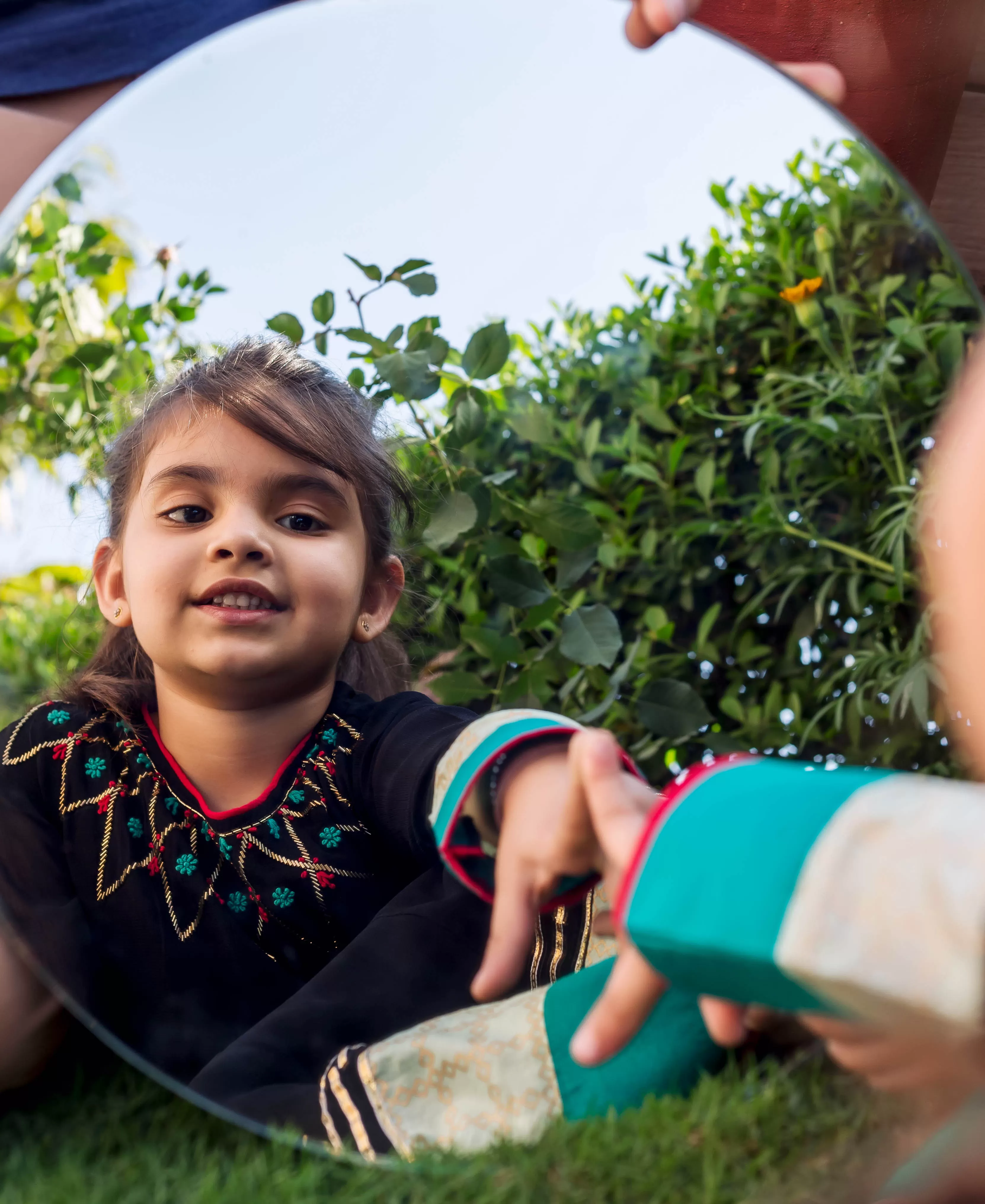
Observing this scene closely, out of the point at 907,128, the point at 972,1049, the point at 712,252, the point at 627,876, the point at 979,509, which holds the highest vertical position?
the point at 907,128

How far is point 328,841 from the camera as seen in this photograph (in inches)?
31.1

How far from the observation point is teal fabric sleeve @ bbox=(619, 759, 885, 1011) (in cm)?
45

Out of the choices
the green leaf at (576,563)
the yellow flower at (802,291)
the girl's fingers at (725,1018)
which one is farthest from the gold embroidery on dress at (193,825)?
the yellow flower at (802,291)

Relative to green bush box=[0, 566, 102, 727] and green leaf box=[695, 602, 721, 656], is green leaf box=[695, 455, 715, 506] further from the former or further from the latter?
green bush box=[0, 566, 102, 727]

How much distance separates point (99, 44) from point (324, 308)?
589 millimetres

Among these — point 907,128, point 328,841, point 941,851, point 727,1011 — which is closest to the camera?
point 941,851

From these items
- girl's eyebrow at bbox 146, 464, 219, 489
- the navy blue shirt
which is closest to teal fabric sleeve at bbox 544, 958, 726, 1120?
girl's eyebrow at bbox 146, 464, 219, 489

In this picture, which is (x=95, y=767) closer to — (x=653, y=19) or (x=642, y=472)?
(x=642, y=472)

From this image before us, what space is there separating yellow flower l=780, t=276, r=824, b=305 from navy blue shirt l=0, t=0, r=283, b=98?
68 cm

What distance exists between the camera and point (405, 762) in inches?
30.2

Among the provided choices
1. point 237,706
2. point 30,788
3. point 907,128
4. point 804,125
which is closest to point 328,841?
point 237,706

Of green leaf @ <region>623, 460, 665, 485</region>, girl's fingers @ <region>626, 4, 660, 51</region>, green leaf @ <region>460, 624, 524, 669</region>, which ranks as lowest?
green leaf @ <region>460, 624, 524, 669</region>

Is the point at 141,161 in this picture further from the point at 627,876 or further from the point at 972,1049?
the point at 972,1049

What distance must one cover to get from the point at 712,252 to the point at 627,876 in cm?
52
